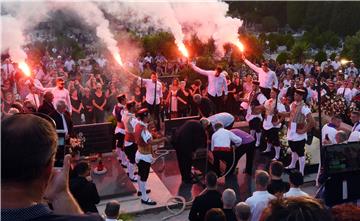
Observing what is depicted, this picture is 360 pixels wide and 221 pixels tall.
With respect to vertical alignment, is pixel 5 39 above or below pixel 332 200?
above

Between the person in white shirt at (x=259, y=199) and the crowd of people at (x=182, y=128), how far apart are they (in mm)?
12

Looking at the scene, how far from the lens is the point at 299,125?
10.0 metres

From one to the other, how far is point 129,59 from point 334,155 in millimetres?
18085

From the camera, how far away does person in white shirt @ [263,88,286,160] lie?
35.8 feet

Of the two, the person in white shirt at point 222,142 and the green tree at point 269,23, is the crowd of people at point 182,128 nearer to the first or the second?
the person in white shirt at point 222,142

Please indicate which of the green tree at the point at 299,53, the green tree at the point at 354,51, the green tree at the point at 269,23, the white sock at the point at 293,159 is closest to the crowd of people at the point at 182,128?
the white sock at the point at 293,159

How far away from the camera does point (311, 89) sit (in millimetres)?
15008

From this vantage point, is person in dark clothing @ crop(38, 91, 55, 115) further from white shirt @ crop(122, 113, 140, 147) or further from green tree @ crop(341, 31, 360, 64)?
green tree @ crop(341, 31, 360, 64)

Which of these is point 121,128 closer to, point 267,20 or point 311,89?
point 311,89

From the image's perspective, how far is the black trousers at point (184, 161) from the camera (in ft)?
33.0

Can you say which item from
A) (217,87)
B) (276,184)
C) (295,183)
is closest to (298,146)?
(295,183)

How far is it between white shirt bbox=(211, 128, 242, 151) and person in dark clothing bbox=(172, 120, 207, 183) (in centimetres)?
43

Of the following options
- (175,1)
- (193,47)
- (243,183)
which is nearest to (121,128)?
(243,183)

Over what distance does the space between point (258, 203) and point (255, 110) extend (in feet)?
18.7
